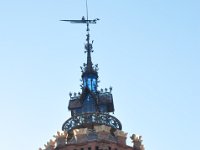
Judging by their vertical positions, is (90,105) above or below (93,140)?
above

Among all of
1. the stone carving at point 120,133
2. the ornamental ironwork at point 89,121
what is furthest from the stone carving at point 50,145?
the stone carving at point 120,133

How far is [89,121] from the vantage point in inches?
2830

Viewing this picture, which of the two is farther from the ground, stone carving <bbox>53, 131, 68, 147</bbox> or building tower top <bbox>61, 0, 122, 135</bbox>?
building tower top <bbox>61, 0, 122, 135</bbox>

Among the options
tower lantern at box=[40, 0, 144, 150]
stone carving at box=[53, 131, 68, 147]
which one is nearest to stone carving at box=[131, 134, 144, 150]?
tower lantern at box=[40, 0, 144, 150]

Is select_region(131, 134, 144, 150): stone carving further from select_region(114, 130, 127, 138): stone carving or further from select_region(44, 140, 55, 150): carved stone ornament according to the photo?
select_region(44, 140, 55, 150): carved stone ornament

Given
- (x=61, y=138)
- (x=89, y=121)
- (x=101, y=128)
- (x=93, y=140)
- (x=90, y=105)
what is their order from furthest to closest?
(x=90, y=105)
(x=89, y=121)
(x=61, y=138)
(x=101, y=128)
(x=93, y=140)

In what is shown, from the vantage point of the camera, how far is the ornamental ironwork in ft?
235

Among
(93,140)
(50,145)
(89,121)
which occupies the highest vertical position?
(89,121)

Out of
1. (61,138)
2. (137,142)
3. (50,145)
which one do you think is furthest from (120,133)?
(50,145)

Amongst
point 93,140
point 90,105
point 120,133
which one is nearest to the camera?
point 93,140

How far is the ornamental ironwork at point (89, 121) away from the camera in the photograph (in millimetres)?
71688

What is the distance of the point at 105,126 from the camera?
6950 centimetres

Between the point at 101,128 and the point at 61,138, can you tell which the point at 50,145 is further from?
the point at 101,128

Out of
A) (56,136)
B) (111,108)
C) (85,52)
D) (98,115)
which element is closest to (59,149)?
(56,136)
